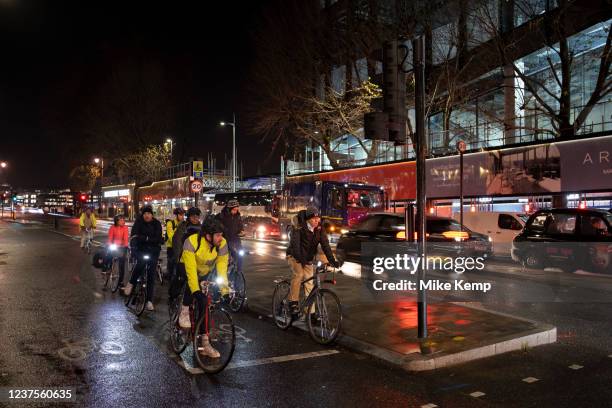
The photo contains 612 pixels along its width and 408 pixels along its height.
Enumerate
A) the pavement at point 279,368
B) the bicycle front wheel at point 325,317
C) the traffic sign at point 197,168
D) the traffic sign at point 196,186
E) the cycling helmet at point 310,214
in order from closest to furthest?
1. the pavement at point 279,368
2. the bicycle front wheel at point 325,317
3. the cycling helmet at point 310,214
4. the traffic sign at point 196,186
5. the traffic sign at point 197,168

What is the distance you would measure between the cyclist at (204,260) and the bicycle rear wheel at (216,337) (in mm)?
56

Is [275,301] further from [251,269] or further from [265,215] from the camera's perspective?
[265,215]

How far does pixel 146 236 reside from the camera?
897cm

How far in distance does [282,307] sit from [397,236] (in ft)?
20.2

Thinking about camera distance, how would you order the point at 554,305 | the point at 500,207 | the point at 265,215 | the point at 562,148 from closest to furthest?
the point at 554,305 < the point at 562,148 < the point at 500,207 < the point at 265,215

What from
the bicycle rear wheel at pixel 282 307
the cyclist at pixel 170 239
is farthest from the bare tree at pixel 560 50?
the bicycle rear wheel at pixel 282 307

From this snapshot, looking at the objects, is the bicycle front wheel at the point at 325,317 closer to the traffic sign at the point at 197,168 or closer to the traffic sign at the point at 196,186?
the traffic sign at the point at 196,186

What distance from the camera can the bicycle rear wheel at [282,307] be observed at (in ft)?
24.1

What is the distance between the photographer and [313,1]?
31578mm

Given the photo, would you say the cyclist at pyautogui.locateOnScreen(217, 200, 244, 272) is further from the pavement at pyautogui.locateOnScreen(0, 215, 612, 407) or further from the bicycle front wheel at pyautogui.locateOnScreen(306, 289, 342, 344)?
the bicycle front wheel at pyautogui.locateOnScreen(306, 289, 342, 344)

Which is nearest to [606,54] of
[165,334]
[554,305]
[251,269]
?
[554,305]

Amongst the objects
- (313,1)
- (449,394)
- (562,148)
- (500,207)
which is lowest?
(449,394)

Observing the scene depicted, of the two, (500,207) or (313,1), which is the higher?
(313,1)

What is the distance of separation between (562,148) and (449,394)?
64.9 ft
